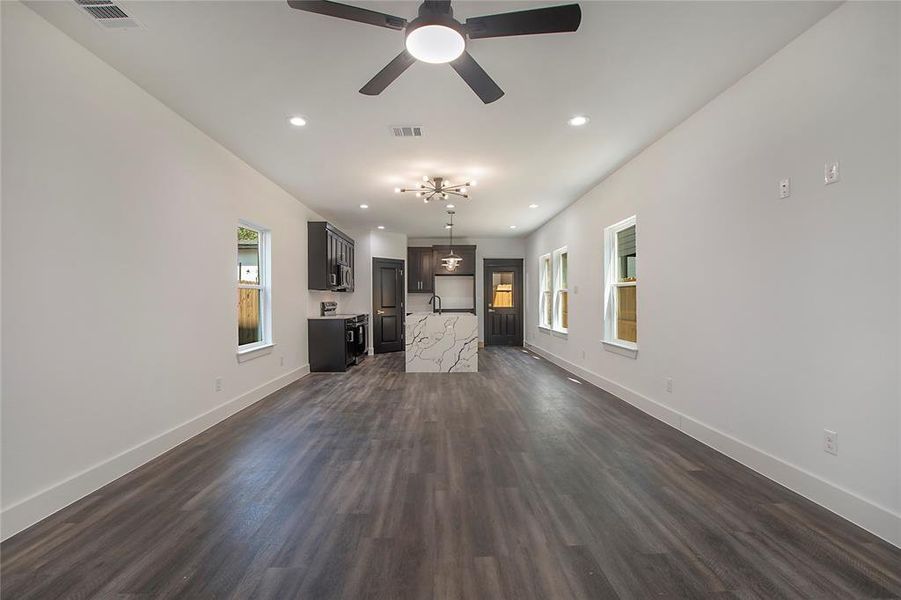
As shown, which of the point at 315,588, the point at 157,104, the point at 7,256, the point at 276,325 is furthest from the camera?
the point at 276,325

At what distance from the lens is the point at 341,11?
5.55 ft

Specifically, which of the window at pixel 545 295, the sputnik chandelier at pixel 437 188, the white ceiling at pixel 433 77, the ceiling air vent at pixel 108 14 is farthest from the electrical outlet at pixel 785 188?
the window at pixel 545 295

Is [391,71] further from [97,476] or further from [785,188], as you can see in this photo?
[97,476]

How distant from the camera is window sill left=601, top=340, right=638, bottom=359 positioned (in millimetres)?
4215

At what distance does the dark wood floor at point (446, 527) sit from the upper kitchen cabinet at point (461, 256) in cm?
641

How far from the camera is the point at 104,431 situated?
8.12ft

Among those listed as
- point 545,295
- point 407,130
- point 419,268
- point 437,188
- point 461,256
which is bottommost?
point 545,295

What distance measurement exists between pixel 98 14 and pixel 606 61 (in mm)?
2906

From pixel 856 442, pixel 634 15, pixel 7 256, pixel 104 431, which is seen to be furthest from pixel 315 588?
pixel 634 15

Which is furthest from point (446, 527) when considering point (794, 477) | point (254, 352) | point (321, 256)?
point (321, 256)

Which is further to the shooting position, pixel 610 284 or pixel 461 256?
pixel 461 256

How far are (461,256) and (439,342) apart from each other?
11.5 ft

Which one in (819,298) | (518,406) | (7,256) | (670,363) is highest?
(7,256)

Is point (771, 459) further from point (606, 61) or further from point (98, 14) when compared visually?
point (98, 14)
